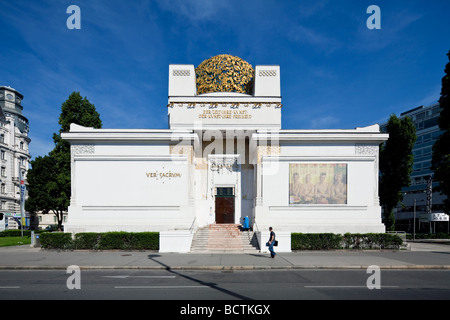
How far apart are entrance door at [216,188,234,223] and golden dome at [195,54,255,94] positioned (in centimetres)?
937

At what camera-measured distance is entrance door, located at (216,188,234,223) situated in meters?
25.1

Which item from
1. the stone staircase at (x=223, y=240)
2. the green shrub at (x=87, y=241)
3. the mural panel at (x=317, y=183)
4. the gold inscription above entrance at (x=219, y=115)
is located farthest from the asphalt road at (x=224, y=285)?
the gold inscription above entrance at (x=219, y=115)

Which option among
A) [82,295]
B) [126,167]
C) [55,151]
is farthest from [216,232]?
[55,151]

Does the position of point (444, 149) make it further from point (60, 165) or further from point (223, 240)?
point (60, 165)

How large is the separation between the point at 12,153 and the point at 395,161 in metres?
68.1

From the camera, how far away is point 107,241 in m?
19.0

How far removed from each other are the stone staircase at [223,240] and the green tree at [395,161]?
20.7 meters

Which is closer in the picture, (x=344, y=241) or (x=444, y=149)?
(x=344, y=241)

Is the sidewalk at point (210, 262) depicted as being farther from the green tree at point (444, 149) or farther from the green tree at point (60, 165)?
the green tree at point (60, 165)

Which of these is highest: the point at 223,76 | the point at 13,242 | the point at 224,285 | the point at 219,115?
the point at 223,76

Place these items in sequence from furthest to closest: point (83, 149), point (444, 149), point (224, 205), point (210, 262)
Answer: point (444, 149) < point (224, 205) < point (83, 149) < point (210, 262)

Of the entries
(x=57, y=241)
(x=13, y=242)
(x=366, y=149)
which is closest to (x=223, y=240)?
(x=57, y=241)

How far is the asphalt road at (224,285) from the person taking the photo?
837 cm
